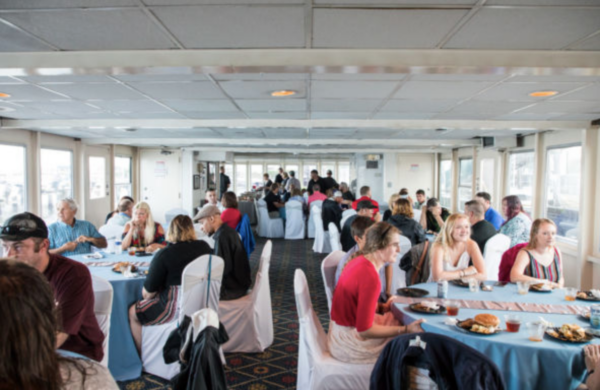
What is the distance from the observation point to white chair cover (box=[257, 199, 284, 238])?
9680 mm

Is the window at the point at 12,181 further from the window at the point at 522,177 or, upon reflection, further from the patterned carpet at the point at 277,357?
the window at the point at 522,177

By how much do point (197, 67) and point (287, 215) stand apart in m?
6.96

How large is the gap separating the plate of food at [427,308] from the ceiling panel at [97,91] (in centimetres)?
306

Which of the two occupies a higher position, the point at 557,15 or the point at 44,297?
the point at 557,15

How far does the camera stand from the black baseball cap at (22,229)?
191 cm

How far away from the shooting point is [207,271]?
2988 millimetres

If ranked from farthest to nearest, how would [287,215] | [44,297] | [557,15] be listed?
[287,215]
[557,15]
[44,297]

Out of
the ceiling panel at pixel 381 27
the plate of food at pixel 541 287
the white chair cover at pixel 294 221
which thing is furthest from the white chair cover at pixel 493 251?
the white chair cover at pixel 294 221

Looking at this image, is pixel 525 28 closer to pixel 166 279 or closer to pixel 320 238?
pixel 166 279

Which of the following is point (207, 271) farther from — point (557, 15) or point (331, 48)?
point (557, 15)

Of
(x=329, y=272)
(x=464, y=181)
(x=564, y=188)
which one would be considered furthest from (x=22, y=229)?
(x=464, y=181)

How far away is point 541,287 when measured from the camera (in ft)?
9.66

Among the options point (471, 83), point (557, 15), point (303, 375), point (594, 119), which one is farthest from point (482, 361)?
point (594, 119)

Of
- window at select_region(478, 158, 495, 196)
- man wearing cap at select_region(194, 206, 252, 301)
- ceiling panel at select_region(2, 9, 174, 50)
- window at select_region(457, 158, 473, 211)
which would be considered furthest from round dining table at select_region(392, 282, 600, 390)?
window at select_region(457, 158, 473, 211)
